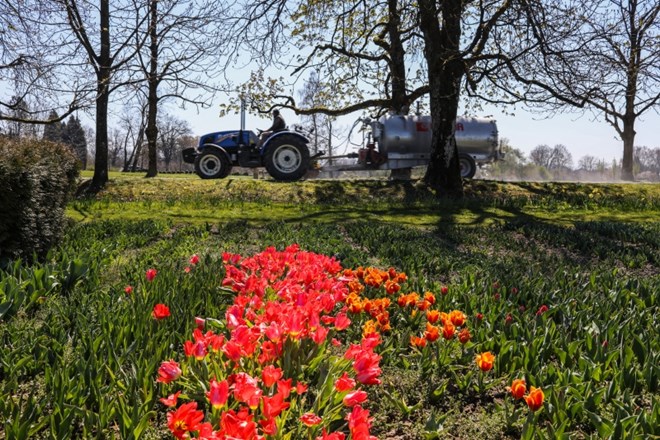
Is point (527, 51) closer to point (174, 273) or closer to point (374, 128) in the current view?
point (374, 128)

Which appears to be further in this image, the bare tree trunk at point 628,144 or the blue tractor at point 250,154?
the bare tree trunk at point 628,144

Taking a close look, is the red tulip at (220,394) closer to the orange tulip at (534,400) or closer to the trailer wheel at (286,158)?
the orange tulip at (534,400)

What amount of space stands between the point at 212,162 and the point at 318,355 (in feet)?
48.5

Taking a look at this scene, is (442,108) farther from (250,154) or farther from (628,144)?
(628,144)

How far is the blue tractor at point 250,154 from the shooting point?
1545cm

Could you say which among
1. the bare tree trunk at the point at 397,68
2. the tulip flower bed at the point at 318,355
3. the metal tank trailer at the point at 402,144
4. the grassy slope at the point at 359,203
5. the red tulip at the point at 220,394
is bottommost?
the tulip flower bed at the point at 318,355

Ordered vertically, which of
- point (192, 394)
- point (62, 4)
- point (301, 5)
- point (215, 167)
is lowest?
point (192, 394)

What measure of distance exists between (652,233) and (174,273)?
701cm

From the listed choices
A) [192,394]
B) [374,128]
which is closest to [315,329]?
[192,394]

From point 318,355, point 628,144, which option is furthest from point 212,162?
point 628,144

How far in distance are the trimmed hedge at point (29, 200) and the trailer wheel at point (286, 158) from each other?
9131 millimetres

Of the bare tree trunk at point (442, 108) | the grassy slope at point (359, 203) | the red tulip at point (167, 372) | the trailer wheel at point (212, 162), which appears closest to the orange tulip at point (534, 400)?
the red tulip at point (167, 372)

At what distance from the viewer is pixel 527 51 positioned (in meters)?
12.0

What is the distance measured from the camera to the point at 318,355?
9.00 ft
